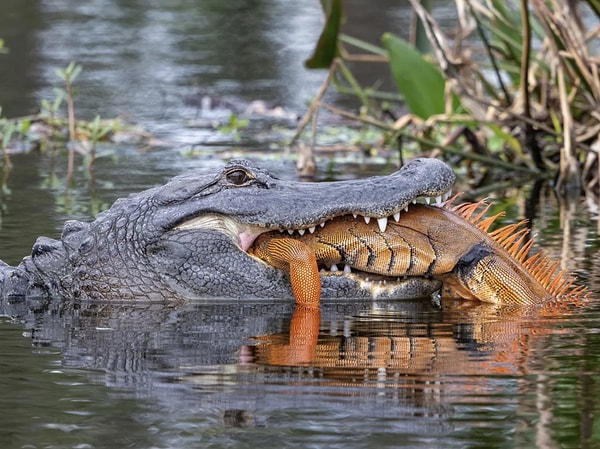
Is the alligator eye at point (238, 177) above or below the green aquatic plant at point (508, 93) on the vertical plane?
below

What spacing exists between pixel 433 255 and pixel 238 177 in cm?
104

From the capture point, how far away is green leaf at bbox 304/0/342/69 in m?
10.0

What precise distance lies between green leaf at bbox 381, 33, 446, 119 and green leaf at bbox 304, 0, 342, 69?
56cm

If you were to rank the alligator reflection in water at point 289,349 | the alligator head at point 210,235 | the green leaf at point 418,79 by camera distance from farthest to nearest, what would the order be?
the green leaf at point 418,79 → the alligator head at point 210,235 → the alligator reflection in water at point 289,349

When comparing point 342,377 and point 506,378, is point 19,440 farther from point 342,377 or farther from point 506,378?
point 506,378

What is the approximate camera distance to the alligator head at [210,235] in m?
6.20

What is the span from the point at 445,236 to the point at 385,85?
10.6 m

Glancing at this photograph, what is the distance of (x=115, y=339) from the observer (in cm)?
586

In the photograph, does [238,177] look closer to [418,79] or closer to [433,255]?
[433,255]

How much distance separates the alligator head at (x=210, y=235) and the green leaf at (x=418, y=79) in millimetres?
4599

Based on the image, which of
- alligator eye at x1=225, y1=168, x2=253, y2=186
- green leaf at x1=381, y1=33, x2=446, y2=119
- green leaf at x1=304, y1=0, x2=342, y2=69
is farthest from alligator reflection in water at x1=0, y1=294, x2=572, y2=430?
green leaf at x1=381, y1=33, x2=446, y2=119

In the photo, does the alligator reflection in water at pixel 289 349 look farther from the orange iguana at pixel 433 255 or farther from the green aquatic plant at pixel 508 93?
the green aquatic plant at pixel 508 93

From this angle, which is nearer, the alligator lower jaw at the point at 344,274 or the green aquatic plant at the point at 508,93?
the alligator lower jaw at the point at 344,274

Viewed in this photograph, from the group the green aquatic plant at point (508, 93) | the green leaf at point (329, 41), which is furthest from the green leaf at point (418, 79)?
the green leaf at point (329, 41)
